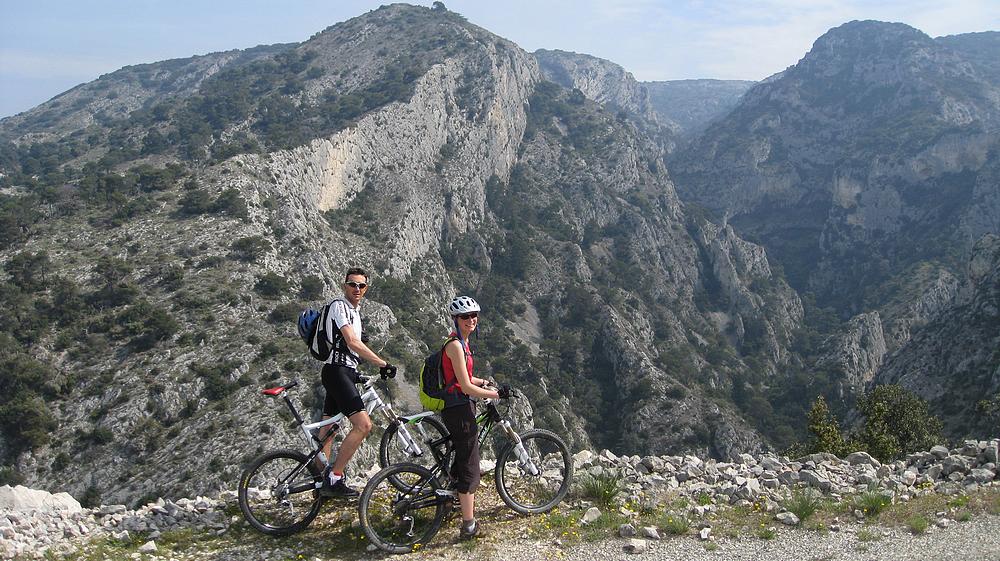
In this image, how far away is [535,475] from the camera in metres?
8.91

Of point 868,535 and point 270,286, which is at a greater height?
point 270,286

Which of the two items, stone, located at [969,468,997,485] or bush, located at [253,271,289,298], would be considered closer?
stone, located at [969,468,997,485]

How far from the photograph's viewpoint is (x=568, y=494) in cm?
944

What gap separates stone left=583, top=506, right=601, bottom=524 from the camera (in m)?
8.57

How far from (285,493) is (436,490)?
214 centimetres

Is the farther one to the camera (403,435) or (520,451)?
(520,451)

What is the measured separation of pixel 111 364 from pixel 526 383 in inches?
1893

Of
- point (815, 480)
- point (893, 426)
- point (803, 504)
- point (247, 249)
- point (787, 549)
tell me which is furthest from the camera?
point (247, 249)

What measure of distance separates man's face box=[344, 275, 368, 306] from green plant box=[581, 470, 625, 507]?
4623 mm

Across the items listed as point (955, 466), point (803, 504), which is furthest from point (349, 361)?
point (955, 466)

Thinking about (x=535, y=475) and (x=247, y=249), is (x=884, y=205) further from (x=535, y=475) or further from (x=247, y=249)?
(x=535, y=475)

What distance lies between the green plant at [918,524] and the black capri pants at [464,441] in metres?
6.16

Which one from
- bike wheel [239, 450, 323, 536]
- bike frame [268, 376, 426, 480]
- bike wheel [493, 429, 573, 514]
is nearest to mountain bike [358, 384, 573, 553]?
bike wheel [493, 429, 573, 514]

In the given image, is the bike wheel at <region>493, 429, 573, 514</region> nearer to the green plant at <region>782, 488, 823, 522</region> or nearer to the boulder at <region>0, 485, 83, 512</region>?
the green plant at <region>782, 488, 823, 522</region>
